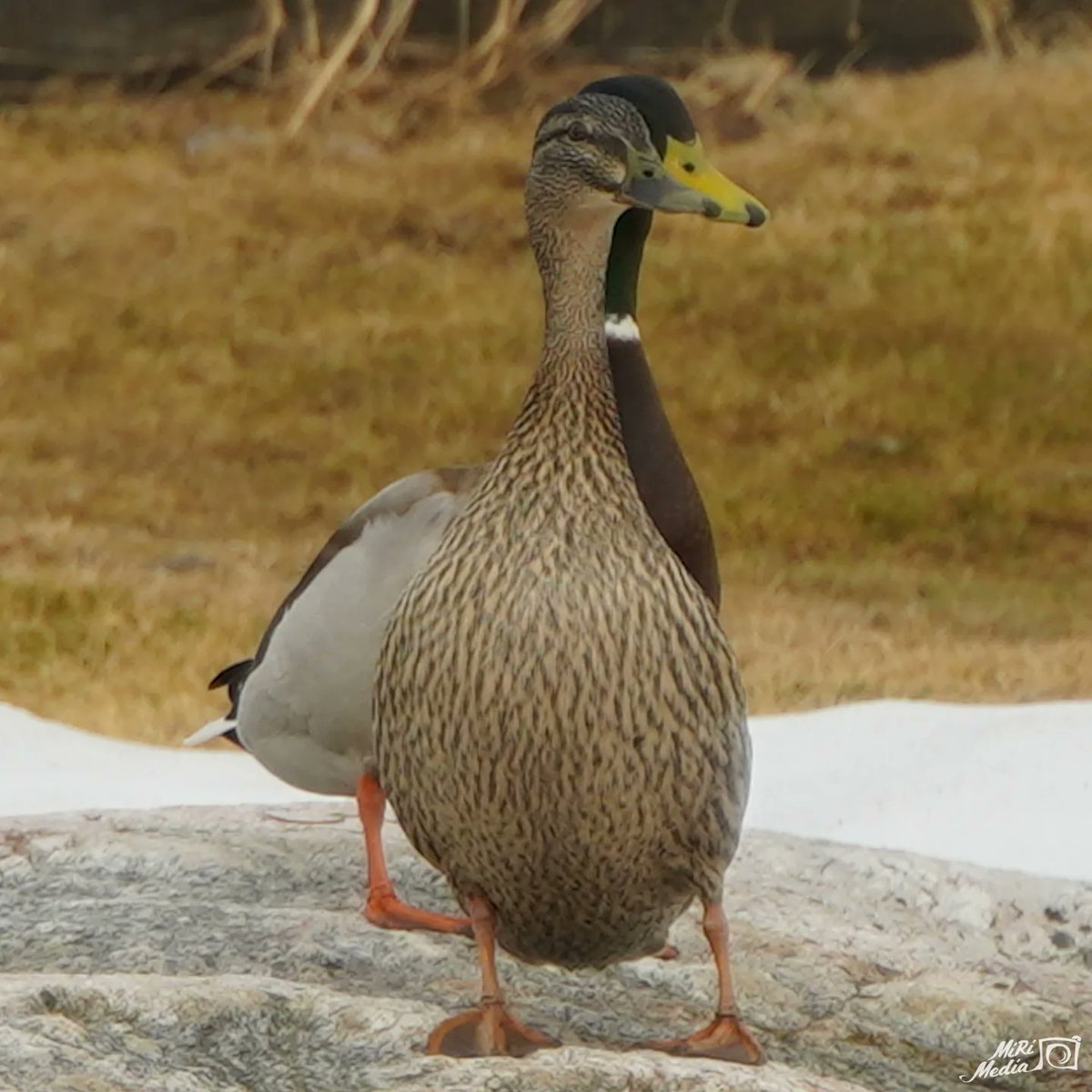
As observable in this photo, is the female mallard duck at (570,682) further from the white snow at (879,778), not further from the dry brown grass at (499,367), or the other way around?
the dry brown grass at (499,367)

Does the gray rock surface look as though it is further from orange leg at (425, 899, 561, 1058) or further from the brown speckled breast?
the brown speckled breast

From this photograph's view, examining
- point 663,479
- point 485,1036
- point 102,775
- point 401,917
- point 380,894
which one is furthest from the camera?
point 102,775

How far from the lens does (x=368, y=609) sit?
4312mm

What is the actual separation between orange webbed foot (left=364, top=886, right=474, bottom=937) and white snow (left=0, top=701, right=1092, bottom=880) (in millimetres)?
1290

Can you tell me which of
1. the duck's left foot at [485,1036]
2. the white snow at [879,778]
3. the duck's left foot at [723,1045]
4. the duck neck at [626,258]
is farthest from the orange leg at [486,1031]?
the white snow at [879,778]

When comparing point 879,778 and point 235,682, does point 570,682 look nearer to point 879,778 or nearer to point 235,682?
point 235,682

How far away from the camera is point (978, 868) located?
4691 millimetres

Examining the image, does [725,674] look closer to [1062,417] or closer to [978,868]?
[978,868]

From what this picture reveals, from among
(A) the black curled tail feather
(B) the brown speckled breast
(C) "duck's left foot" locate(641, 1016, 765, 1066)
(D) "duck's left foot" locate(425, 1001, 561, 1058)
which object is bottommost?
(C) "duck's left foot" locate(641, 1016, 765, 1066)

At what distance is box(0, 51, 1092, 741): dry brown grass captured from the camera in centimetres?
814

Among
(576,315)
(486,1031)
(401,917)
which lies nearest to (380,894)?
(401,917)

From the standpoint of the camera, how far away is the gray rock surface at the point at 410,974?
319cm

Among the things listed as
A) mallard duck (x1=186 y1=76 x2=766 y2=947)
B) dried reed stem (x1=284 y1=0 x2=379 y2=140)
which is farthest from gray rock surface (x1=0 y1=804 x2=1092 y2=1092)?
dried reed stem (x1=284 y1=0 x2=379 y2=140)

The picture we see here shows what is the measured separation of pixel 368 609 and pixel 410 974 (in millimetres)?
734
